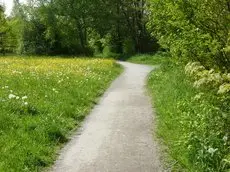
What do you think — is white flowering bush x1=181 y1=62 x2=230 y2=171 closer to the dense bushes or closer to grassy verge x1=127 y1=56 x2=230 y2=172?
grassy verge x1=127 y1=56 x2=230 y2=172

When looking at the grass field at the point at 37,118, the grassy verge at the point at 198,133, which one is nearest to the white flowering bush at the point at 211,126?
the grassy verge at the point at 198,133

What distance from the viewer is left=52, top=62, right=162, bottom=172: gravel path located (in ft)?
25.4

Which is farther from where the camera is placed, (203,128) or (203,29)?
(203,29)

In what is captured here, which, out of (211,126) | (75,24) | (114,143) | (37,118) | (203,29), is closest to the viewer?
(211,126)

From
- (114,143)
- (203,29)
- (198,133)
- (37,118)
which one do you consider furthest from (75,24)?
(198,133)

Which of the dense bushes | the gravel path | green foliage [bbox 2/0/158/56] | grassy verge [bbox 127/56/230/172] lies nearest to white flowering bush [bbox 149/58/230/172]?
Answer: grassy verge [bbox 127/56/230/172]

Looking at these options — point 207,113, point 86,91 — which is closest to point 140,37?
point 86,91

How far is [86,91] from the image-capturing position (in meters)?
16.3

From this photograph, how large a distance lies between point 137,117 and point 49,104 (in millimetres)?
2527

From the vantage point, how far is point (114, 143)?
9.20 m

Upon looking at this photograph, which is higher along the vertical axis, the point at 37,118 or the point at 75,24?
the point at 75,24

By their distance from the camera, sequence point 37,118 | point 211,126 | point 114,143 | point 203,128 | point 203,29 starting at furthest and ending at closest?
point 203,29
point 37,118
point 114,143
point 203,128
point 211,126

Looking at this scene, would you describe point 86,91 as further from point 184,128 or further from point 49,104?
point 184,128

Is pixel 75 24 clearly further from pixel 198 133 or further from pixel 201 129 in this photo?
pixel 198 133
